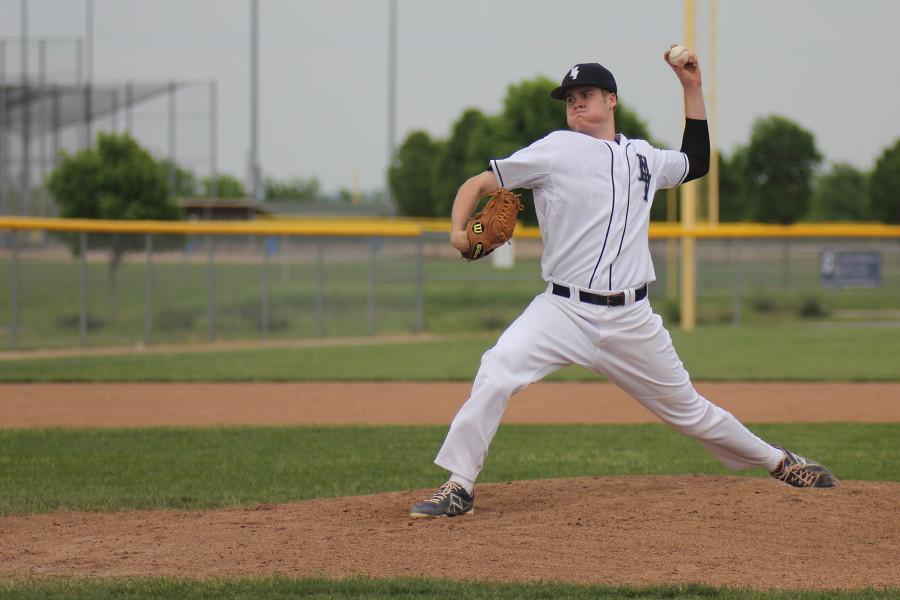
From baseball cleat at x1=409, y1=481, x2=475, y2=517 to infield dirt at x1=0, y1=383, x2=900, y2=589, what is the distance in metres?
0.06

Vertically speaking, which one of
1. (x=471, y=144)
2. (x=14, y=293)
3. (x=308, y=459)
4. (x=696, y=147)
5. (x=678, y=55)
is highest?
(x=471, y=144)

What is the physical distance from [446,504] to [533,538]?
494mm

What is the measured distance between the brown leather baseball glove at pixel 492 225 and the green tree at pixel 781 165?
102ft

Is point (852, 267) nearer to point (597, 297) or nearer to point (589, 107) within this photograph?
point (589, 107)

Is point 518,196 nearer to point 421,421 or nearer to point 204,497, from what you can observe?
point 204,497

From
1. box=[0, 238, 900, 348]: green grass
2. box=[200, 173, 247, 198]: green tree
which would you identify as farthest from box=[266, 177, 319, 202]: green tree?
box=[0, 238, 900, 348]: green grass

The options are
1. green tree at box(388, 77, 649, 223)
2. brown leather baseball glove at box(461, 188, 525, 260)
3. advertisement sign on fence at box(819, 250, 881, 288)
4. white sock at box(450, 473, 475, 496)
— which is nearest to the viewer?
brown leather baseball glove at box(461, 188, 525, 260)

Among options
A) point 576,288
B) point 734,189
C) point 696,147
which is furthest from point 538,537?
point 734,189

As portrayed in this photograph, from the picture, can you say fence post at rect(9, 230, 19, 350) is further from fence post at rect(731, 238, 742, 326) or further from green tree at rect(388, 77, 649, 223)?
fence post at rect(731, 238, 742, 326)

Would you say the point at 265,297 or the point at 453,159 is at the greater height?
the point at 453,159

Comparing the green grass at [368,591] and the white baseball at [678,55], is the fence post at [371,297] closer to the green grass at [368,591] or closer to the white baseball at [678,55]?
the white baseball at [678,55]

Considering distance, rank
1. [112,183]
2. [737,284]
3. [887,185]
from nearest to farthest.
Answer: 1. [112,183]
2. [737,284]
3. [887,185]

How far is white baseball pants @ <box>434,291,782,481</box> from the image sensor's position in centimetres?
490

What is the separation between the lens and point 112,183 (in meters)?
20.8
